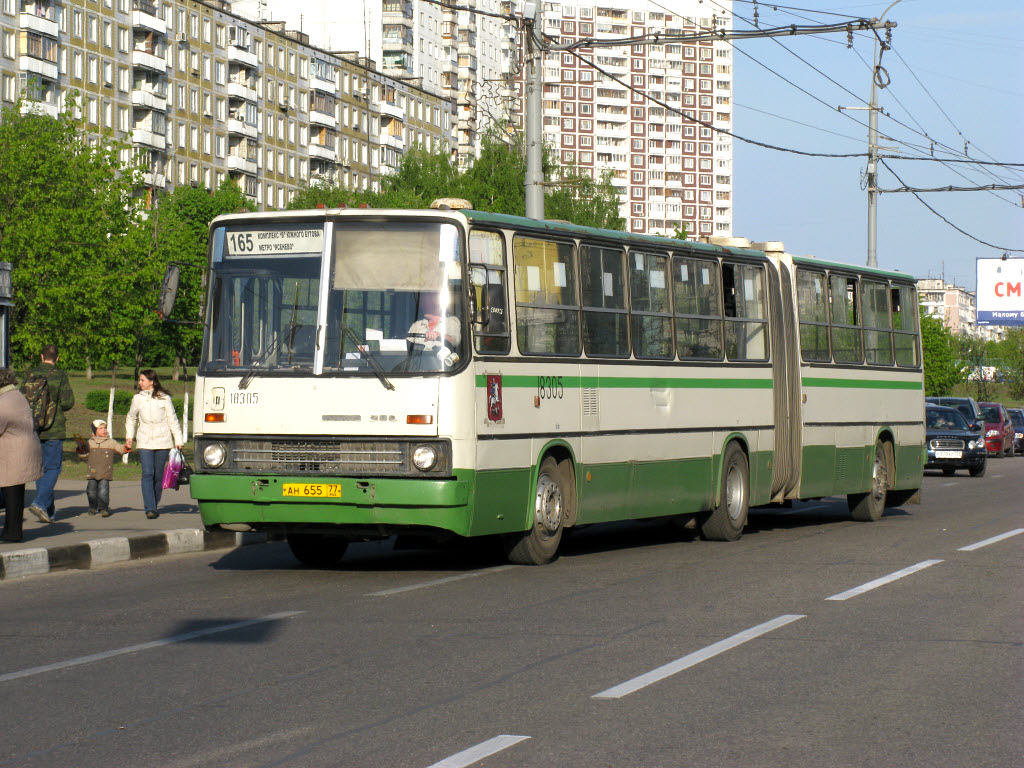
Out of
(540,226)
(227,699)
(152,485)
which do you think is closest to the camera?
(227,699)

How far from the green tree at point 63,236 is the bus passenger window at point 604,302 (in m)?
36.0

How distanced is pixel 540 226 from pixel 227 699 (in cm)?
744

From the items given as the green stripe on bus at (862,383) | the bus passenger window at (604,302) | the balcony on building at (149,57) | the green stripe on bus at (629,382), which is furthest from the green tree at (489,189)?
the bus passenger window at (604,302)

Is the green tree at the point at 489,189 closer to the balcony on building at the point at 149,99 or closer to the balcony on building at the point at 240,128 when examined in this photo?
the balcony on building at the point at 149,99

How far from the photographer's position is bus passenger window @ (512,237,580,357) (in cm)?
1414

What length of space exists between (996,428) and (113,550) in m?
43.1

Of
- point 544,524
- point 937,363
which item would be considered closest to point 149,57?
point 937,363

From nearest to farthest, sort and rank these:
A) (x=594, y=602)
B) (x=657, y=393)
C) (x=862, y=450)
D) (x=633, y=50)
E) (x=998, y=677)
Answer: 1. (x=998, y=677)
2. (x=594, y=602)
3. (x=657, y=393)
4. (x=862, y=450)
5. (x=633, y=50)

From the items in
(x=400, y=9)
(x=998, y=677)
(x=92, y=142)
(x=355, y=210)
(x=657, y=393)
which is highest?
(x=400, y=9)

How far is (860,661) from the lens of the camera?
9055 mm

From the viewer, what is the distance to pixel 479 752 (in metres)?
6.59

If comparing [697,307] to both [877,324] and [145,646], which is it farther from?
[145,646]

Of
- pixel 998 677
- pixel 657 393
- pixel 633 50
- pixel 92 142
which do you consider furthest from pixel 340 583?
pixel 633 50

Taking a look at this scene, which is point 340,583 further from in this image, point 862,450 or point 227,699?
point 862,450
